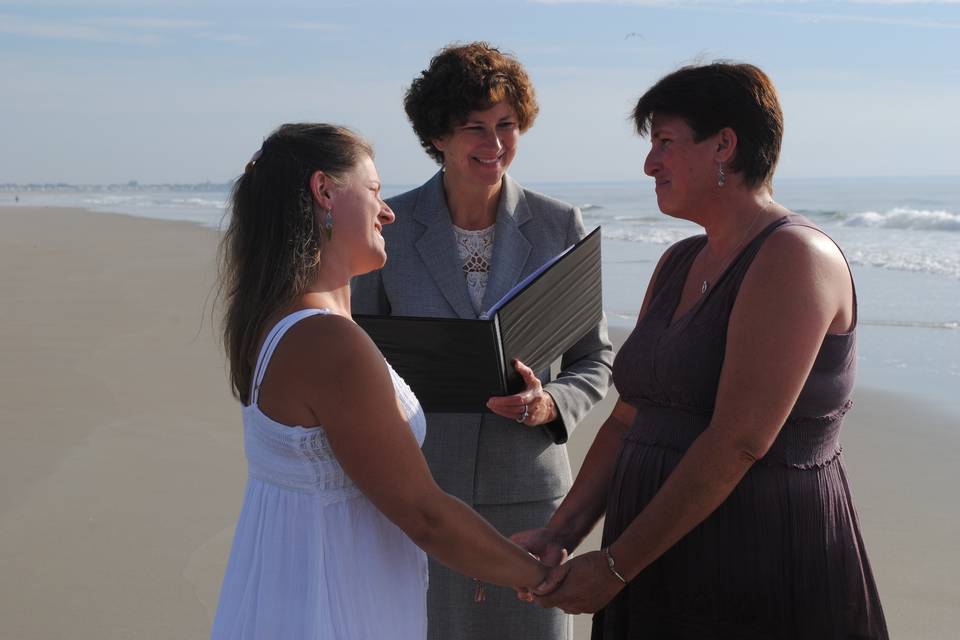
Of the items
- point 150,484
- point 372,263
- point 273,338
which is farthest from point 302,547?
point 150,484

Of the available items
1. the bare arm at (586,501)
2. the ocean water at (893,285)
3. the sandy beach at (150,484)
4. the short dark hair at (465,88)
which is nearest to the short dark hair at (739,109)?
the bare arm at (586,501)

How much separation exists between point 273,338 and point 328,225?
0.26 m

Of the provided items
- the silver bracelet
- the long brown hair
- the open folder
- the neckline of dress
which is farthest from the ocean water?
the silver bracelet

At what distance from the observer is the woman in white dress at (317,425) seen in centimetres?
190

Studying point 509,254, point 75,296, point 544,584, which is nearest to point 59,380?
point 75,296

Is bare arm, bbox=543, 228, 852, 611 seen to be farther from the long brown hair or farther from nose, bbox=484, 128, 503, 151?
nose, bbox=484, 128, 503, 151

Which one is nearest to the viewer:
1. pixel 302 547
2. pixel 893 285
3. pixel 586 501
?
pixel 302 547

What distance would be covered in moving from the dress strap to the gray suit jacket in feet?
3.95

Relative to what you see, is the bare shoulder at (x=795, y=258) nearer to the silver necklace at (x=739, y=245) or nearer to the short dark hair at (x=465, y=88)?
the silver necklace at (x=739, y=245)

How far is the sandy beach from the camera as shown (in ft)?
15.4

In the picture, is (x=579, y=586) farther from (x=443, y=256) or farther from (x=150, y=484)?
(x=150, y=484)

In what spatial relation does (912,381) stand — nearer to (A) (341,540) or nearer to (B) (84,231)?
(A) (341,540)

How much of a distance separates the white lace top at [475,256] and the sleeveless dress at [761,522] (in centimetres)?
92

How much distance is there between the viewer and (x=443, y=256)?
10.4 feet
